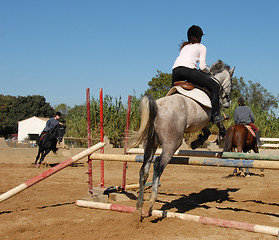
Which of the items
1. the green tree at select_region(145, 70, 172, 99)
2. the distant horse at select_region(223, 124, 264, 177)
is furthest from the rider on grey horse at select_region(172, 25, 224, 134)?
the green tree at select_region(145, 70, 172, 99)

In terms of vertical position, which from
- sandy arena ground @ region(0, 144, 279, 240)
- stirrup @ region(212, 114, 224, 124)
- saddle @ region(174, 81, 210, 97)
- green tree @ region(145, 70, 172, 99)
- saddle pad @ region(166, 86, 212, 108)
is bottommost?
sandy arena ground @ region(0, 144, 279, 240)

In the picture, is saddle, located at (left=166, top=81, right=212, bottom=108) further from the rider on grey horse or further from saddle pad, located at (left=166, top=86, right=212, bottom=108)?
the rider on grey horse

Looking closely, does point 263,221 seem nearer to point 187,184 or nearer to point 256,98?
point 187,184

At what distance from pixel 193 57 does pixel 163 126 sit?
1389 mm

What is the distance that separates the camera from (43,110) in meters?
72.3

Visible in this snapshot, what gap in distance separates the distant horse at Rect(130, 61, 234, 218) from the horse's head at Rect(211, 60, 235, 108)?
0.97 meters

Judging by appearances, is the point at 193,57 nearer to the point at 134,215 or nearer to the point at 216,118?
the point at 216,118

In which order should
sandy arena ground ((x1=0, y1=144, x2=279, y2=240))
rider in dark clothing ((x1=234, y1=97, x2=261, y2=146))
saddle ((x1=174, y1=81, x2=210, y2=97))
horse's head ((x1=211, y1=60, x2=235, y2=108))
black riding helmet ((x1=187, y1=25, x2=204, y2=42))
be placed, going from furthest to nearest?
rider in dark clothing ((x1=234, y1=97, x2=261, y2=146)), horse's head ((x1=211, y1=60, x2=235, y2=108)), black riding helmet ((x1=187, y1=25, x2=204, y2=42)), saddle ((x1=174, y1=81, x2=210, y2=97)), sandy arena ground ((x1=0, y1=144, x2=279, y2=240))

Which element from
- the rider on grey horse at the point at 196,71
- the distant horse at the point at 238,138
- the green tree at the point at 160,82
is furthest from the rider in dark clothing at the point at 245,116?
the green tree at the point at 160,82

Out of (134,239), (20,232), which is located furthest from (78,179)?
(134,239)

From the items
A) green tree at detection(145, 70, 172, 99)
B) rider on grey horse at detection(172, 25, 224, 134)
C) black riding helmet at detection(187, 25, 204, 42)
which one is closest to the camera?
rider on grey horse at detection(172, 25, 224, 134)

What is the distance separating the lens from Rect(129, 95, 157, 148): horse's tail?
4.00 metres

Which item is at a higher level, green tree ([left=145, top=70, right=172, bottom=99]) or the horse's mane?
green tree ([left=145, top=70, right=172, bottom=99])

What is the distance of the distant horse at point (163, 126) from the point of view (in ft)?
13.2
